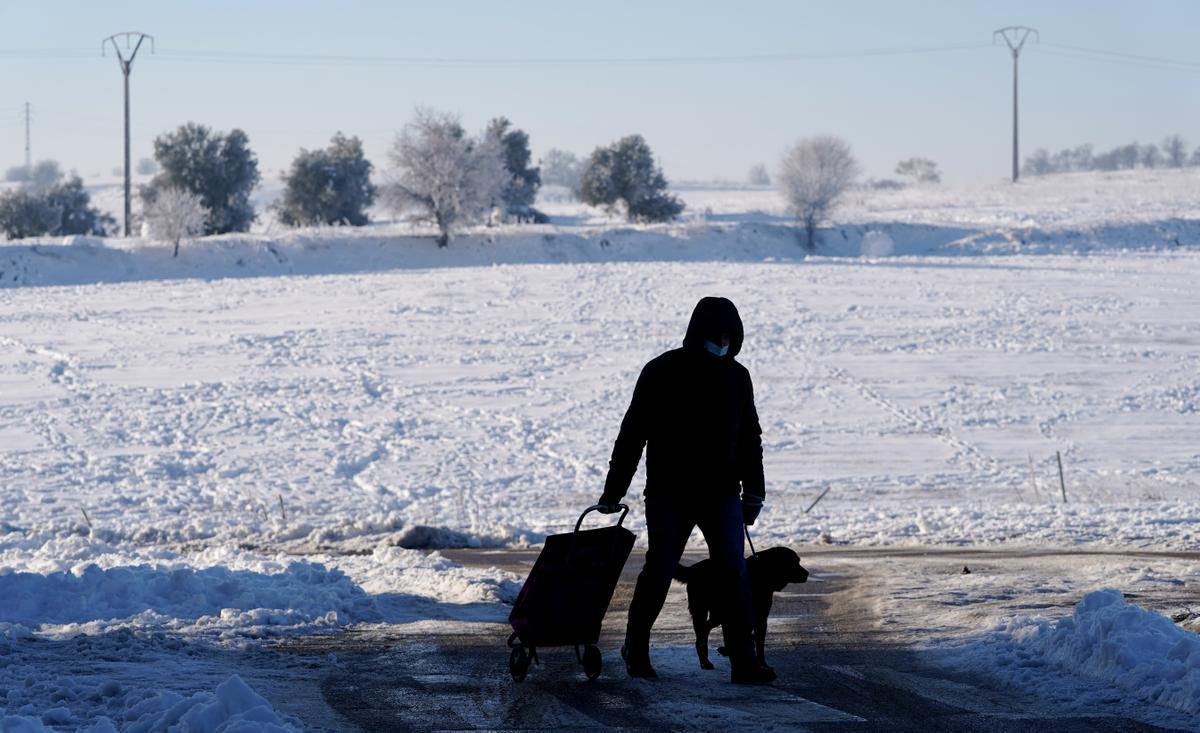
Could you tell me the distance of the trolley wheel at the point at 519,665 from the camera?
6.64m

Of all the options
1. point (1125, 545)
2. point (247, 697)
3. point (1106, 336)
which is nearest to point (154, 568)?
point (247, 697)

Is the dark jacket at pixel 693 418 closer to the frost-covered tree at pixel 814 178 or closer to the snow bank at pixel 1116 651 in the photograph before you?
the snow bank at pixel 1116 651

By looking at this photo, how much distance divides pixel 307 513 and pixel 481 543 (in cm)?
446

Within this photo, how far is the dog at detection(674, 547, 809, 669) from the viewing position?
6727mm

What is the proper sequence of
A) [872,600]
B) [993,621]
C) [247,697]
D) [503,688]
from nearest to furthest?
[247,697] < [503,688] < [993,621] < [872,600]

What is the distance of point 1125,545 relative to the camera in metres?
13.5

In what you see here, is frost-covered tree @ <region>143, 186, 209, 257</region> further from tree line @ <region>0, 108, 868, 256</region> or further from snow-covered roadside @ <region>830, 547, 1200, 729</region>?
snow-covered roadside @ <region>830, 547, 1200, 729</region>

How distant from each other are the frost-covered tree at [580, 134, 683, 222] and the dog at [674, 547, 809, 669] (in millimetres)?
70652

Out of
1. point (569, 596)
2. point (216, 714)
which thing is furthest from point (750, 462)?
point (216, 714)

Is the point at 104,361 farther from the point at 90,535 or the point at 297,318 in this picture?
the point at 90,535

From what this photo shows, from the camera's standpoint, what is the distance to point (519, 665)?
664cm

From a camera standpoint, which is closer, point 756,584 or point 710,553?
point 710,553

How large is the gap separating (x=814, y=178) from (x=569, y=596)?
64.2 metres

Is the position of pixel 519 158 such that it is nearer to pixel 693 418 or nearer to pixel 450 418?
pixel 450 418
